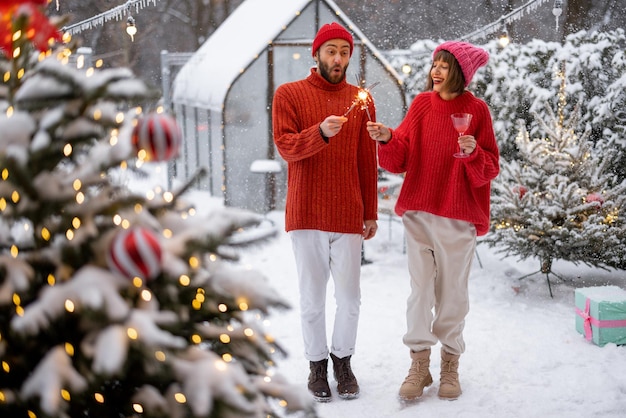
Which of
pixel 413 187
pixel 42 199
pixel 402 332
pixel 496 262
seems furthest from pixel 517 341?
pixel 42 199

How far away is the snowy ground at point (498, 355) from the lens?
3.80m

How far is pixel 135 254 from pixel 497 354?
145 inches

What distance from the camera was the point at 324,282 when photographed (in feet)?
12.9

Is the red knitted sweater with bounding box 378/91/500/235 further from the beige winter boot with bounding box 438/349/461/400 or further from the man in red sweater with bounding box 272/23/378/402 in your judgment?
the beige winter boot with bounding box 438/349/461/400

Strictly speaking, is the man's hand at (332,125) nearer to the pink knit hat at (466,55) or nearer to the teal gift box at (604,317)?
the pink knit hat at (466,55)

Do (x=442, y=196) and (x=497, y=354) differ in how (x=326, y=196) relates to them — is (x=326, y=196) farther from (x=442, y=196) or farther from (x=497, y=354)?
(x=497, y=354)

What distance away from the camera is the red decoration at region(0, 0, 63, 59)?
63.9 inches

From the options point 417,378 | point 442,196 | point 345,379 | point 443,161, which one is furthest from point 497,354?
point 443,161

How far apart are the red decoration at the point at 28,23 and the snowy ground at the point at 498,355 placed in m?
1.33

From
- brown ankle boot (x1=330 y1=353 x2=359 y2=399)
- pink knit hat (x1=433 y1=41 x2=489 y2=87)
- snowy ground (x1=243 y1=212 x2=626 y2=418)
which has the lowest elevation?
snowy ground (x1=243 y1=212 x2=626 y2=418)

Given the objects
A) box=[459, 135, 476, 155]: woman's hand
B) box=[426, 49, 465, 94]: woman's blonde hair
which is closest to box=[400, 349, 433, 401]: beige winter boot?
box=[459, 135, 476, 155]: woman's hand

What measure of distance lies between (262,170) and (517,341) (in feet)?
16.9

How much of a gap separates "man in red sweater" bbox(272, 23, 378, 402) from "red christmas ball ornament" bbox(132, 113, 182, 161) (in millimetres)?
1950

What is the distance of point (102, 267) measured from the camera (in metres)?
1.52
